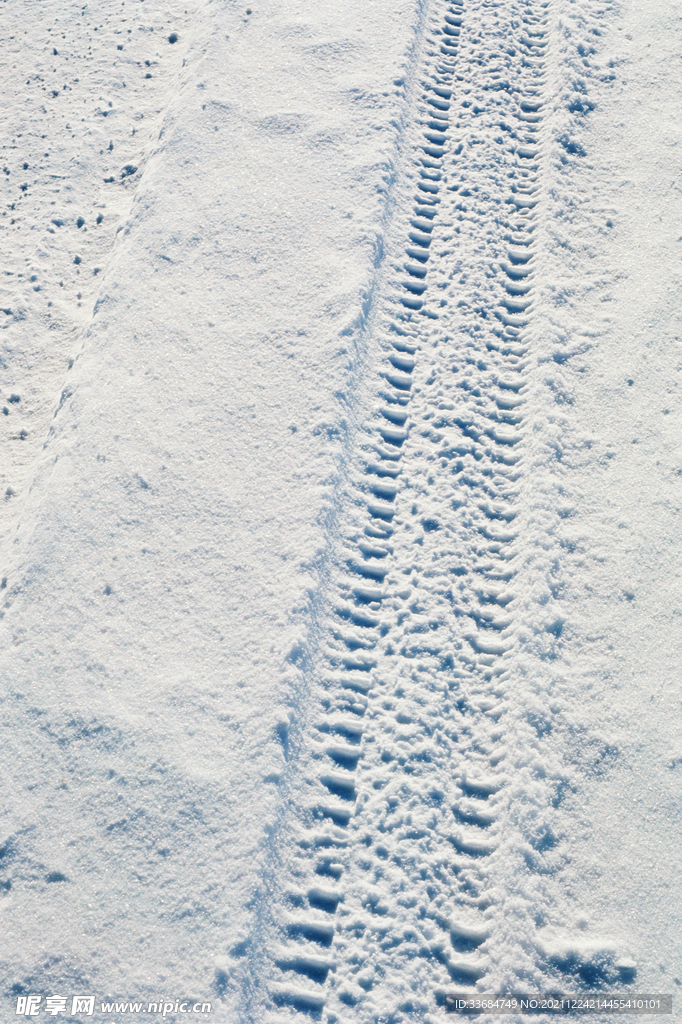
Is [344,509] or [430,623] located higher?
[344,509]

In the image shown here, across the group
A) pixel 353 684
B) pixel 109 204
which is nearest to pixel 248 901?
pixel 353 684

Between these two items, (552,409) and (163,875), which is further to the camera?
(552,409)

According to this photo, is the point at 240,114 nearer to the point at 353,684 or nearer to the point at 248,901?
the point at 353,684

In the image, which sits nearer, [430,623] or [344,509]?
[430,623]
